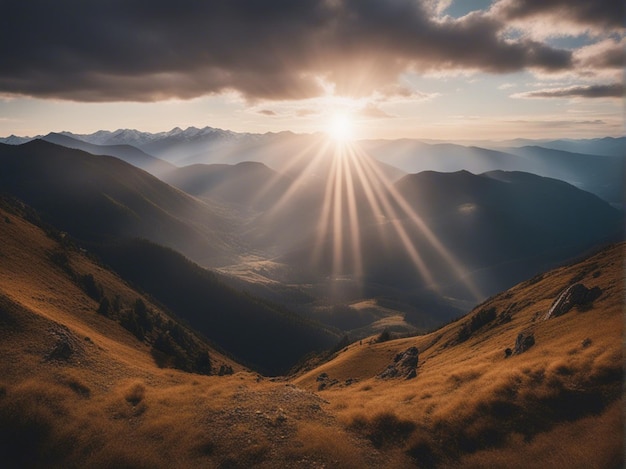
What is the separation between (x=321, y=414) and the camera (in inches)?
1179

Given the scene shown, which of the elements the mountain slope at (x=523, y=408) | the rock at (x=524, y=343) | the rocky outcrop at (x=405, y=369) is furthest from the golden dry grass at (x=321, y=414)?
the rocky outcrop at (x=405, y=369)

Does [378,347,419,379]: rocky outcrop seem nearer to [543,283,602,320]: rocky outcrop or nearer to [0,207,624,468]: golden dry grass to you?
[0,207,624,468]: golden dry grass

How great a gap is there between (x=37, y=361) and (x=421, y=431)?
37.3 metres

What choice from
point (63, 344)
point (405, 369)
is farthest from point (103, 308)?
point (405, 369)

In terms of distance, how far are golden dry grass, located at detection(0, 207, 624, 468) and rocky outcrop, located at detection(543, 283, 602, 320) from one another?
2946 millimetres

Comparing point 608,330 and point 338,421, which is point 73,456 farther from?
point 608,330

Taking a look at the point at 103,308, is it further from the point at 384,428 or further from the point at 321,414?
the point at 384,428

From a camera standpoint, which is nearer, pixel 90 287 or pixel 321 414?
pixel 321 414

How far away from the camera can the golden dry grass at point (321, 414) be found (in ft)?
76.1

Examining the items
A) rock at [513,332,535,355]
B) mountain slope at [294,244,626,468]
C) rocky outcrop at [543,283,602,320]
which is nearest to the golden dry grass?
mountain slope at [294,244,626,468]

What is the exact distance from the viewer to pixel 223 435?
86.1ft

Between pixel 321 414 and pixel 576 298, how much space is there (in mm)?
37845

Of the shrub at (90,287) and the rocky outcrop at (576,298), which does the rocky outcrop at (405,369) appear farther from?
the shrub at (90,287)

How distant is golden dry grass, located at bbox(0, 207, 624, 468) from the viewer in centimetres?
2319
